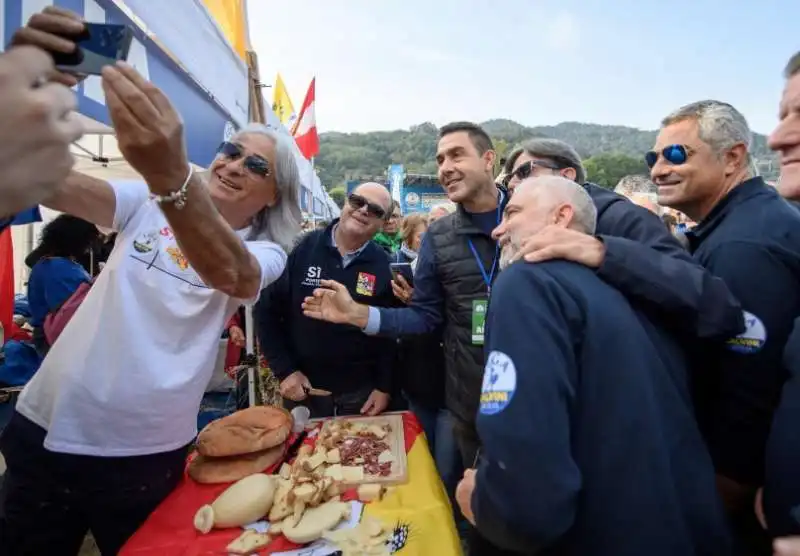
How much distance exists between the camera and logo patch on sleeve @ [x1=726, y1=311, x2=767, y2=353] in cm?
130

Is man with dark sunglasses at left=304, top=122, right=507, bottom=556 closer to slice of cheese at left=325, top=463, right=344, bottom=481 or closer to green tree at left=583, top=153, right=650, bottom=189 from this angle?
slice of cheese at left=325, top=463, right=344, bottom=481

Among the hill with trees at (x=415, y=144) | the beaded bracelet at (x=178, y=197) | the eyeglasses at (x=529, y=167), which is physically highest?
the hill with trees at (x=415, y=144)

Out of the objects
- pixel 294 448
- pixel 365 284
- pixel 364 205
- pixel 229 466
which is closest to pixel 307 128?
pixel 364 205

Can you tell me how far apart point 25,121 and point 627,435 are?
3.83 ft

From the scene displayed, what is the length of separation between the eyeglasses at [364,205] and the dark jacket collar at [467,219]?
55cm

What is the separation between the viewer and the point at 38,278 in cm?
280

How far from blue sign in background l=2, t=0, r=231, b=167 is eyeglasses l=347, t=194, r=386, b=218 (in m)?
0.87

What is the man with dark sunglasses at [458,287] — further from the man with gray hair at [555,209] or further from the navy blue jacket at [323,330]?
the man with gray hair at [555,209]

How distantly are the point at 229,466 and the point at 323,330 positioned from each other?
1135mm

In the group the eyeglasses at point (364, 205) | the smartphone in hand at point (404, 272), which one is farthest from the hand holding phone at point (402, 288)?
the eyeglasses at point (364, 205)

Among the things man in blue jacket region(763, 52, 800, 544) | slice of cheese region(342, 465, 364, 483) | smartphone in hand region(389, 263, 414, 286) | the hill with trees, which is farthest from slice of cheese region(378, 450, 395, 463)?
the hill with trees

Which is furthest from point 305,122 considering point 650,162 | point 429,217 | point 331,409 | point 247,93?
point 650,162

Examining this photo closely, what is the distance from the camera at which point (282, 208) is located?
1929 mm

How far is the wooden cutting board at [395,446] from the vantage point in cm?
165
